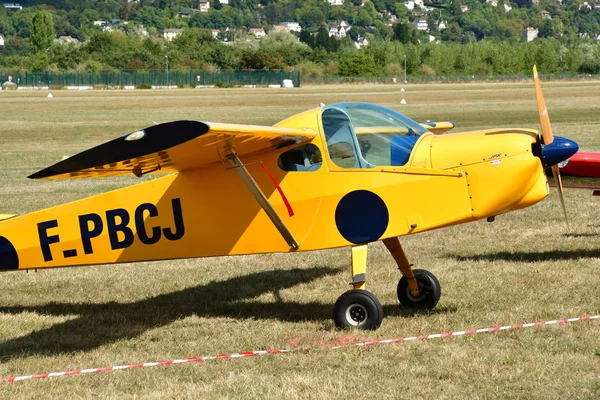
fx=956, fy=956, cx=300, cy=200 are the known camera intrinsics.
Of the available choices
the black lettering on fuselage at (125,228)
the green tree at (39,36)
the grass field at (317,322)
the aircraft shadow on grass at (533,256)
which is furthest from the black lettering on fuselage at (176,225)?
the green tree at (39,36)

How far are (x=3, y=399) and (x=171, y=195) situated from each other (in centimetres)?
297

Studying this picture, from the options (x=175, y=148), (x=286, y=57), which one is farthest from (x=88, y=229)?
(x=286, y=57)

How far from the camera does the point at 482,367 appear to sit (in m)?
8.15

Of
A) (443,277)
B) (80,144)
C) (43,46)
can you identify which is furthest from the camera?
(43,46)

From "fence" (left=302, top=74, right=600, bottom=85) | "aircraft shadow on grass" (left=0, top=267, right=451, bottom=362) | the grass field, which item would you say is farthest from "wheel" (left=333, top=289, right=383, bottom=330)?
"fence" (left=302, top=74, right=600, bottom=85)

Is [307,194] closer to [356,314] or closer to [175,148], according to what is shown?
[356,314]

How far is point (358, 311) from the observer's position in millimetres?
9609

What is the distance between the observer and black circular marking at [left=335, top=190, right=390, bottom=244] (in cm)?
946

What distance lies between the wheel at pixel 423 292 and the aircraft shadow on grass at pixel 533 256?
2.89 metres

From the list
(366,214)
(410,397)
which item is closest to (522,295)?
(366,214)

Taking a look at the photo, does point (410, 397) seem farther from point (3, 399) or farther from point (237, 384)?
point (3, 399)

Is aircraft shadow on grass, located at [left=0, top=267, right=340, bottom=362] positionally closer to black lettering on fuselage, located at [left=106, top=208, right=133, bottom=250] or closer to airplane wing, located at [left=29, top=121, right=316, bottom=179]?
black lettering on fuselage, located at [left=106, top=208, right=133, bottom=250]

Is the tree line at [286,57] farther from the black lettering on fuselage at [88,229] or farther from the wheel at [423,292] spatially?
the wheel at [423,292]

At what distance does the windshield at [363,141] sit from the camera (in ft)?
31.3
